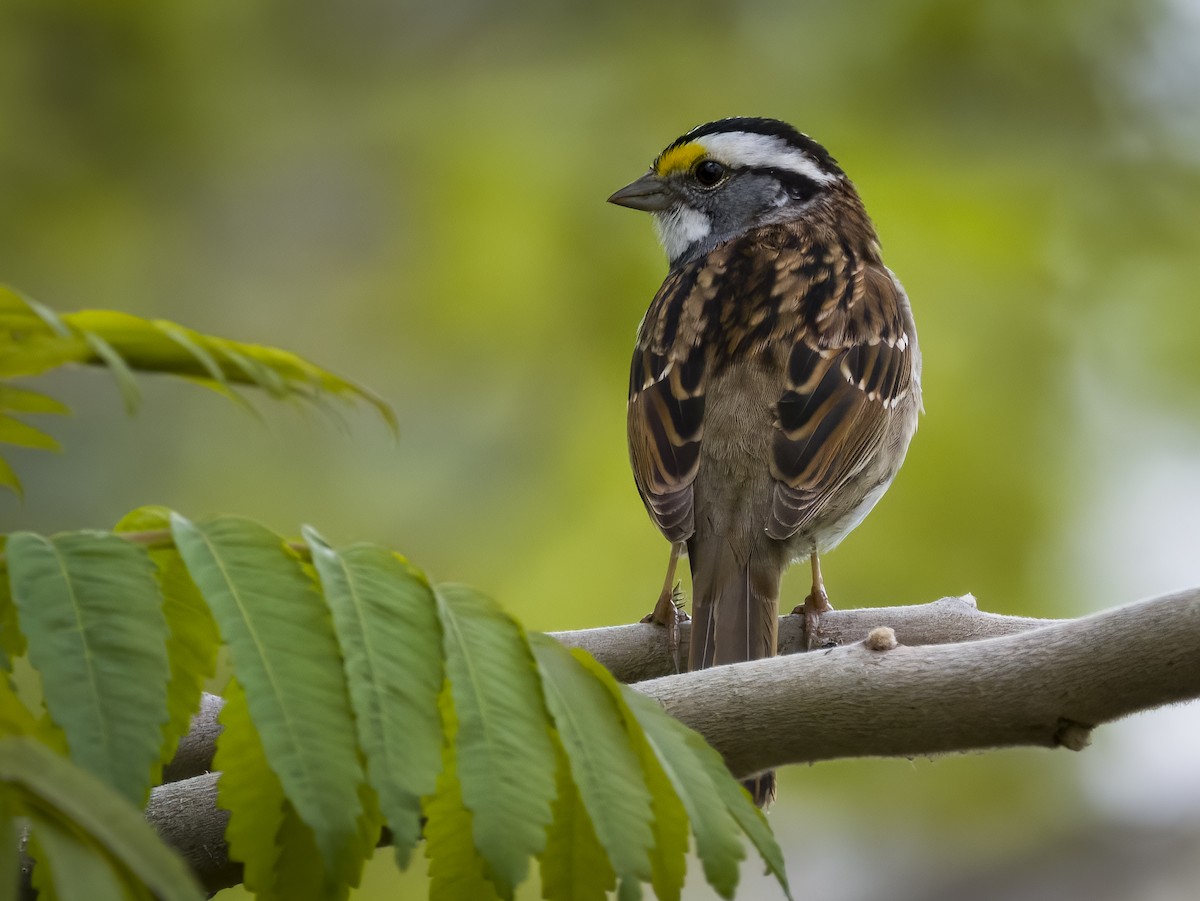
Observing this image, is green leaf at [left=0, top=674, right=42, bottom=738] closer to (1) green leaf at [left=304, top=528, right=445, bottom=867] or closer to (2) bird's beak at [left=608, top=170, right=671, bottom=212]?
(1) green leaf at [left=304, top=528, right=445, bottom=867]

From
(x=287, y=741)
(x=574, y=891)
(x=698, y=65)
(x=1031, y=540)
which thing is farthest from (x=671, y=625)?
(x=698, y=65)

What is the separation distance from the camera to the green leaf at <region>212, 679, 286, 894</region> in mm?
1926

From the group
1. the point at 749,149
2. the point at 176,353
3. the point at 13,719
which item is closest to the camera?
the point at 13,719

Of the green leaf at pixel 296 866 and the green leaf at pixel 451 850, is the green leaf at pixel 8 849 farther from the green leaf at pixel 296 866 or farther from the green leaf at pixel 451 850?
the green leaf at pixel 451 850

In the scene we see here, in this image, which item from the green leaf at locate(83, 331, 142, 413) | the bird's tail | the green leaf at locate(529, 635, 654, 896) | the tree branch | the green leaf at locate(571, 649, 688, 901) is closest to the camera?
the green leaf at locate(83, 331, 142, 413)

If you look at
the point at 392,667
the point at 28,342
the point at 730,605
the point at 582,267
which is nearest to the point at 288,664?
the point at 392,667

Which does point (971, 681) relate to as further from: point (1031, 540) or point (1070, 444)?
point (1070, 444)

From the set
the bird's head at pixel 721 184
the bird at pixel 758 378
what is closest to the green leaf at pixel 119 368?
the bird at pixel 758 378

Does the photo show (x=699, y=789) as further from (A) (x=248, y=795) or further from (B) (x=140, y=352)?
(B) (x=140, y=352)

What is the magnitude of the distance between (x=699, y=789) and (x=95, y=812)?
2.71 ft

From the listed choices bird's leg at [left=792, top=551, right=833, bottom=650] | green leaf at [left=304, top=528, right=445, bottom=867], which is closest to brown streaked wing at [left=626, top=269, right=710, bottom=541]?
bird's leg at [left=792, top=551, right=833, bottom=650]

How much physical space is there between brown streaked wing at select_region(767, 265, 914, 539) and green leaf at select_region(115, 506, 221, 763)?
277cm

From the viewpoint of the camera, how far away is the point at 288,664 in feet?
5.98

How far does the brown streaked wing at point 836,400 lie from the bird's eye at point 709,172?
0.87 meters
